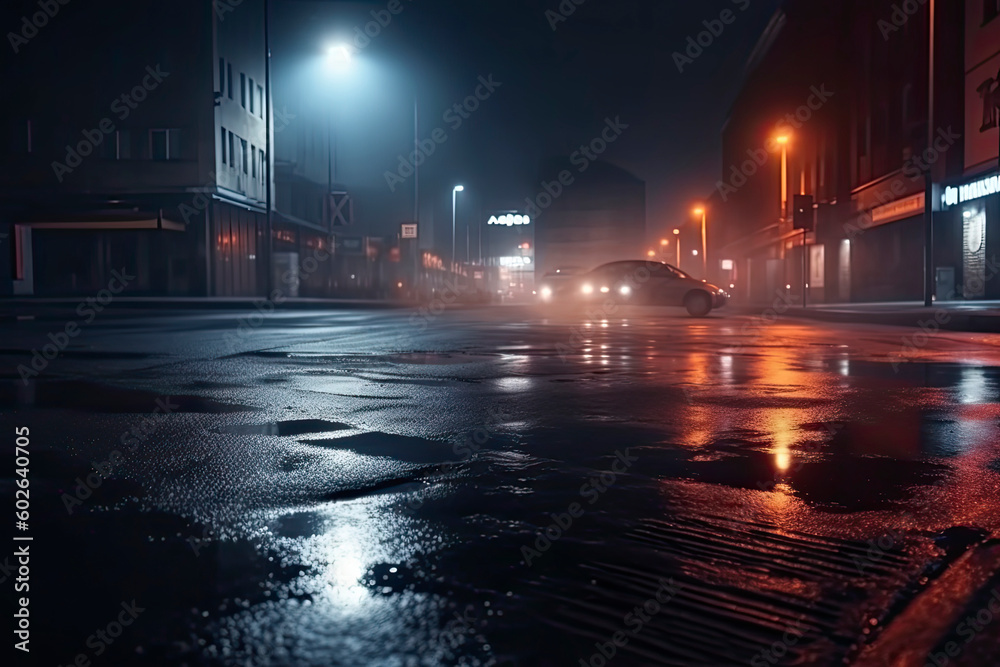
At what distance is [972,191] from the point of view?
98.0 feet

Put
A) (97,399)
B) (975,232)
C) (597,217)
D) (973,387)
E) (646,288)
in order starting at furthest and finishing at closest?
(597,217), (975,232), (646,288), (973,387), (97,399)

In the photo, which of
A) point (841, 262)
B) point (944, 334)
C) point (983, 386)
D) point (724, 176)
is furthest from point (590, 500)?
point (724, 176)

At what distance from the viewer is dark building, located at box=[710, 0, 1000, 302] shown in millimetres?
32625

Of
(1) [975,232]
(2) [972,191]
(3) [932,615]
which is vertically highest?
(2) [972,191]

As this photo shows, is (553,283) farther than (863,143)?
No

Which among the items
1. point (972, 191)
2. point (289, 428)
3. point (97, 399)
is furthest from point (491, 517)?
point (972, 191)

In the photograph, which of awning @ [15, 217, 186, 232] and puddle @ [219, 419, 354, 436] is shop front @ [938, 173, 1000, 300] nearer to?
puddle @ [219, 419, 354, 436]

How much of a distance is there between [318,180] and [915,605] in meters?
61.5

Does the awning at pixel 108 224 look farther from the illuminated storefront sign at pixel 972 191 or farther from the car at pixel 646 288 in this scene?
the illuminated storefront sign at pixel 972 191

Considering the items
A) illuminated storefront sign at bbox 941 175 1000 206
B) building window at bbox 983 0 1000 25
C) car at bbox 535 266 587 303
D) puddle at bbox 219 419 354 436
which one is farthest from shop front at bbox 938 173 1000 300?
puddle at bbox 219 419 354 436

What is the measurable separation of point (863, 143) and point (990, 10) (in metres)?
12.2

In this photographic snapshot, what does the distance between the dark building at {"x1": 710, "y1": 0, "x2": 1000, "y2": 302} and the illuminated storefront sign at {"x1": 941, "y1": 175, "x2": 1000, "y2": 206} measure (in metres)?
0.57

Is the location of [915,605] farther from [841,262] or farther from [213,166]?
[841,262]

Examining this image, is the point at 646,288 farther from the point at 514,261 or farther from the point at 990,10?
the point at 514,261
